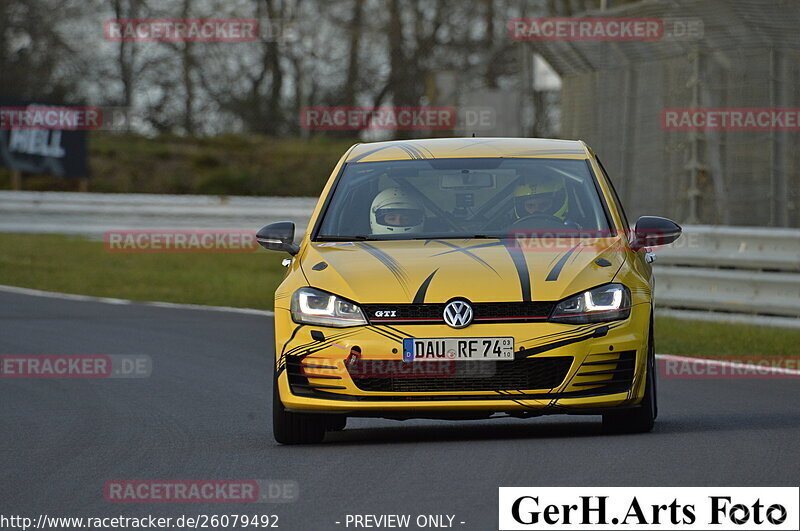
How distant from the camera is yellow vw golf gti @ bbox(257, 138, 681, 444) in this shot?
25.9 ft

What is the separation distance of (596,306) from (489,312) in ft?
1.72

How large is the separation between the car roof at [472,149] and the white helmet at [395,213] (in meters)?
0.41

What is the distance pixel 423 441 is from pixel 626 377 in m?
1.08

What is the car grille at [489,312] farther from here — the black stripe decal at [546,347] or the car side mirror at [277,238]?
the car side mirror at [277,238]

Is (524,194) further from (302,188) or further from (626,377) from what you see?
(302,188)

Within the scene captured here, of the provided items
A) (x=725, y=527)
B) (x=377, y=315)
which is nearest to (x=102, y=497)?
(x=377, y=315)

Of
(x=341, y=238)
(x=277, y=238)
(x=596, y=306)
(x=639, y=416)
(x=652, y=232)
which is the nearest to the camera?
(x=596, y=306)

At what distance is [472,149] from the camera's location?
9430 millimetres

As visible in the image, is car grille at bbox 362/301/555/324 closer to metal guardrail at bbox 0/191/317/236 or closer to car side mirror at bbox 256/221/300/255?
car side mirror at bbox 256/221/300/255

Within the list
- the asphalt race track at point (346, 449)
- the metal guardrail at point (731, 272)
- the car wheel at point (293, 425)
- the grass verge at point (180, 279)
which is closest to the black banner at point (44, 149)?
the grass verge at point (180, 279)

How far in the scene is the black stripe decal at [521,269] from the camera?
7918 millimetres

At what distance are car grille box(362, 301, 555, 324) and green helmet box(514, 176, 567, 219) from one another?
1.02m

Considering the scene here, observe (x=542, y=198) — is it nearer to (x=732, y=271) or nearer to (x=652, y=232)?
(x=652, y=232)

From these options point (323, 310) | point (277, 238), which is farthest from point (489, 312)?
point (277, 238)
